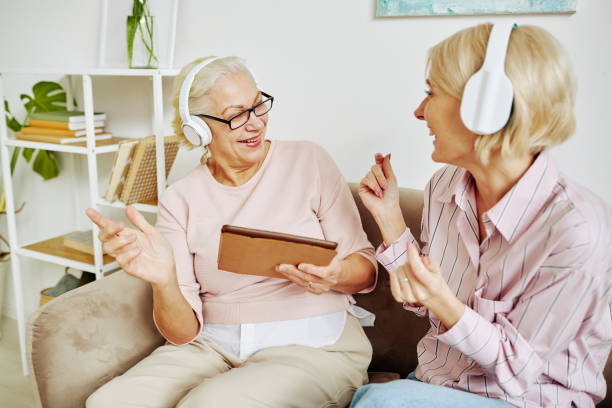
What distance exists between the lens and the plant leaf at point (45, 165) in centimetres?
243

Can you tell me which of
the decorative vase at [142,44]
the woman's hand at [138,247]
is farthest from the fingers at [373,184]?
the decorative vase at [142,44]

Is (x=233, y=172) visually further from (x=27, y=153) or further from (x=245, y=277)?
(x=27, y=153)

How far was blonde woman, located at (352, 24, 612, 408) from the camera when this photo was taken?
858mm

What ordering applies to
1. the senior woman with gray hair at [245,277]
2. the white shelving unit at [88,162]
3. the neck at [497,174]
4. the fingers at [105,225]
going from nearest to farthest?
the neck at [497,174], the fingers at [105,225], the senior woman with gray hair at [245,277], the white shelving unit at [88,162]

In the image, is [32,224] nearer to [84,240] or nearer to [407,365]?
[84,240]

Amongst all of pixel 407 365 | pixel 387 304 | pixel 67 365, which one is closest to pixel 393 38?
pixel 387 304

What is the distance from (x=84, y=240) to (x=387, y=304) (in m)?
1.40

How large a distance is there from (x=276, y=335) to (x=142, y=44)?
53.3 inches

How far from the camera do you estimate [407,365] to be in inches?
58.6

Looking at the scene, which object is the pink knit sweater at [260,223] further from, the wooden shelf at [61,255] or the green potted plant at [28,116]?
the green potted plant at [28,116]

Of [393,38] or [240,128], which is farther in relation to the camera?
[393,38]

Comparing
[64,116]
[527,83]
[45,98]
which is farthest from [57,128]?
[527,83]

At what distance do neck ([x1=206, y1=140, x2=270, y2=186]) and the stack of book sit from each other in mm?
883

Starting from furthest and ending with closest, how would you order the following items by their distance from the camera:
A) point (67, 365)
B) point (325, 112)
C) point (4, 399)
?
1. point (4, 399)
2. point (325, 112)
3. point (67, 365)
